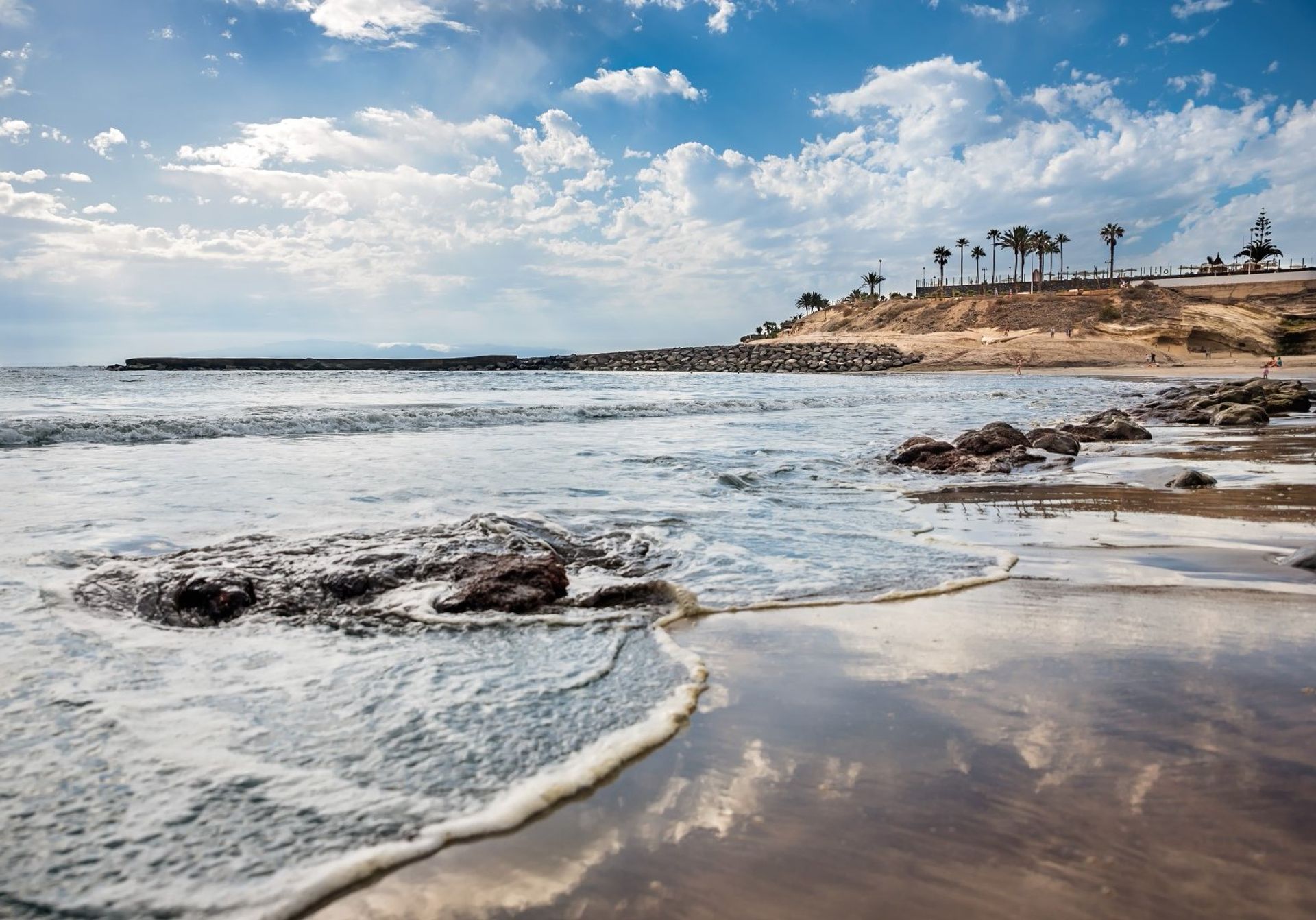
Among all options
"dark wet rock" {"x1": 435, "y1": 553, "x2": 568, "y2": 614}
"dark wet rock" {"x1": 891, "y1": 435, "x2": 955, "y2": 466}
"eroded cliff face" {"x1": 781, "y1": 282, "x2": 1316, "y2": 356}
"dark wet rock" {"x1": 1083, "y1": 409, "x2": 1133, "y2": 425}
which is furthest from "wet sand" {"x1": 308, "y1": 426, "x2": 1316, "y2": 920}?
"eroded cliff face" {"x1": 781, "y1": 282, "x2": 1316, "y2": 356}

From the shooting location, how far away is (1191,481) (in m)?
7.02

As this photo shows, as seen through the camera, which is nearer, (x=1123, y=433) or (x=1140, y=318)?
(x=1123, y=433)

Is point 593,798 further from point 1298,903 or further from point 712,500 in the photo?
point 712,500

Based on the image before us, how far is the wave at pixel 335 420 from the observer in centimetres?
1314

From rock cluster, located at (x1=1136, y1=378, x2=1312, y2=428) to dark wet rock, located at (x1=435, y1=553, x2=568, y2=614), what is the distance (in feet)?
45.9

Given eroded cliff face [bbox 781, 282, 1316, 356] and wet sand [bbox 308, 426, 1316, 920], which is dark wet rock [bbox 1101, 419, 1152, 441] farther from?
eroded cliff face [bbox 781, 282, 1316, 356]

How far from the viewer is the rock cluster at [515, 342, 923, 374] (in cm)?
5672

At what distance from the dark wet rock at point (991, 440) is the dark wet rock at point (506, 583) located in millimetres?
6422

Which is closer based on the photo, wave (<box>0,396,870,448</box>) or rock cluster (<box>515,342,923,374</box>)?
wave (<box>0,396,870,448</box>)

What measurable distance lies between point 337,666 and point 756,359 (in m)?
61.4

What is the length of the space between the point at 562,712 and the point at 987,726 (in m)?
1.32

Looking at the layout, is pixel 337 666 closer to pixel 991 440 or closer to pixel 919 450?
pixel 919 450

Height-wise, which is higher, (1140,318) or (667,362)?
(1140,318)

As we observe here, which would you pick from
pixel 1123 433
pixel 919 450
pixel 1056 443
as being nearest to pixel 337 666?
pixel 919 450
